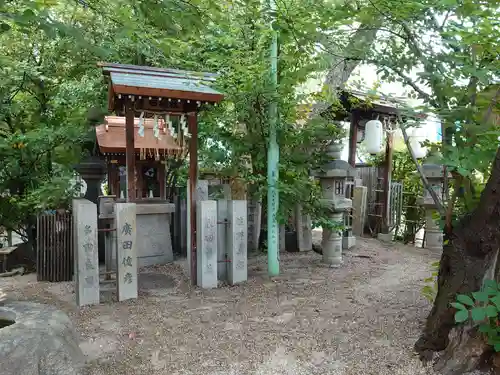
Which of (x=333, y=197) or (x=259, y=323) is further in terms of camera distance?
(x=333, y=197)

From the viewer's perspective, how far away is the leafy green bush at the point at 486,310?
3.00 meters

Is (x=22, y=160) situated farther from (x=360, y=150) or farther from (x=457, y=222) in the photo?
(x=360, y=150)

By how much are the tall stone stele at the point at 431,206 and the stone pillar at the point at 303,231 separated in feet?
9.87

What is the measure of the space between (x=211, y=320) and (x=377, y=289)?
9.28 feet

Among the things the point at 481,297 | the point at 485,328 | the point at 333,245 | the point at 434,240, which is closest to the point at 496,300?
the point at 481,297

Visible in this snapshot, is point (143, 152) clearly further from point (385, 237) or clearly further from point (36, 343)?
point (385, 237)

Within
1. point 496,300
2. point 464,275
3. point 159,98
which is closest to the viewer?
point 496,300

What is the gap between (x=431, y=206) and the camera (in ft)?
34.4

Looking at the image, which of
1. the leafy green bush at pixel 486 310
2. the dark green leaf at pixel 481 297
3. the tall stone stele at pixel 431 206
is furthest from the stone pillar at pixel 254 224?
the dark green leaf at pixel 481 297

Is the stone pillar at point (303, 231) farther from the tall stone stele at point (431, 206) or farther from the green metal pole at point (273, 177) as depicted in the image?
the tall stone stele at point (431, 206)

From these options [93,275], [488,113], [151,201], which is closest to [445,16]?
[488,113]

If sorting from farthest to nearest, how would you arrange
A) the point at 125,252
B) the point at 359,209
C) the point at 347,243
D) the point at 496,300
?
the point at 359,209 → the point at 347,243 → the point at 125,252 → the point at 496,300

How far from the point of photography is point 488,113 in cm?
364

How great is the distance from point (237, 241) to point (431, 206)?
581 cm
